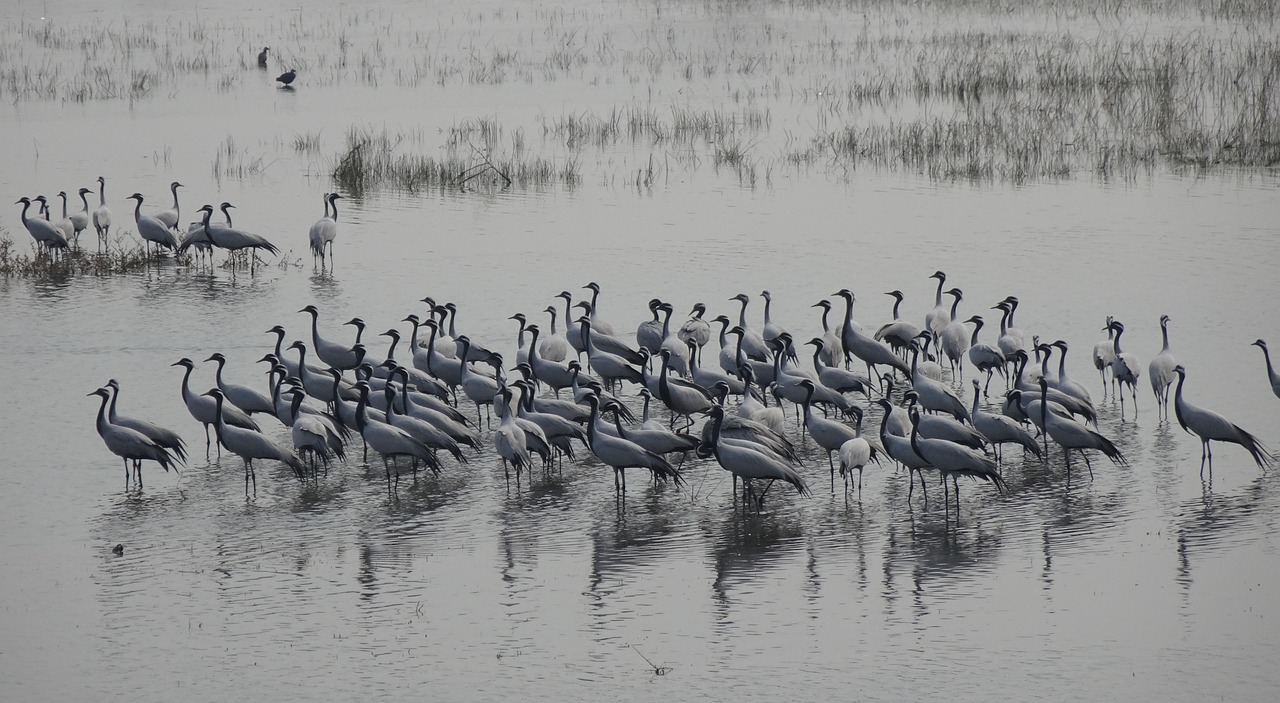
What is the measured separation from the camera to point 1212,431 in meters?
11.6

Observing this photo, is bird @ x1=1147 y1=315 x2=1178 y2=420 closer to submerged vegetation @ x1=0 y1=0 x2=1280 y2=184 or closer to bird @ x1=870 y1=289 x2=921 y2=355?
bird @ x1=870 y1=289 x2=921 y2=355

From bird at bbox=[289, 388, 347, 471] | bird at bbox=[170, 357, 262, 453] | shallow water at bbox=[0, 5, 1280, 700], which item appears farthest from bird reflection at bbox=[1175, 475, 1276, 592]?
bird at bbox=[170, 357, 262, 453]

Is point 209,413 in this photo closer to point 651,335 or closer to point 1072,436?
point 651,335

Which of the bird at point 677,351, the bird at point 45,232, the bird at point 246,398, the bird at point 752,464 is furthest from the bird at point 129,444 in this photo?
the bird at point 45,232

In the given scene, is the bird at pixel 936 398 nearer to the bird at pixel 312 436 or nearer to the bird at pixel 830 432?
the bird at pixel 830 432

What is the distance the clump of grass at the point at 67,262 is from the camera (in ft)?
65.1

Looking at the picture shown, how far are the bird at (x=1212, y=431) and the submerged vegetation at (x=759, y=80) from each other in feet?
46.7

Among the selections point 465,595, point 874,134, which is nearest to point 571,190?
point 874,134

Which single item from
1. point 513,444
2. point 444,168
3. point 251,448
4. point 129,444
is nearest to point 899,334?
point 513,444

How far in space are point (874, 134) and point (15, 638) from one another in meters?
21.9

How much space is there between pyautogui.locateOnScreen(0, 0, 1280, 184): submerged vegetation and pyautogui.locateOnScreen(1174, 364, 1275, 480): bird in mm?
14226

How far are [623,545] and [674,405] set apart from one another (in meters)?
3.00

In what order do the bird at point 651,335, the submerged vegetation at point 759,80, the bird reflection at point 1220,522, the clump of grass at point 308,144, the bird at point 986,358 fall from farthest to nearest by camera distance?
the clump of grass at point 308,144, the submerged vegetation at point 759,80, the bird at point 651,335, the bird at point 986,358, the bird reflection at point 1220,522

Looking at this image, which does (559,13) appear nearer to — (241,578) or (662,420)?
(662,420)
